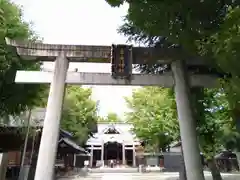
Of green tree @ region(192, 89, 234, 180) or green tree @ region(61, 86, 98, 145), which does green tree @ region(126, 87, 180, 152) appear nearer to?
green tree @ region(192, 89, 234, 180)

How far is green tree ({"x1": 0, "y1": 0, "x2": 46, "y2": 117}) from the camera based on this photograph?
9984mm

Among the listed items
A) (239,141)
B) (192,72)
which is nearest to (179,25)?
(192,72)

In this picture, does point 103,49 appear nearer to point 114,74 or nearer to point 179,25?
point 114,74

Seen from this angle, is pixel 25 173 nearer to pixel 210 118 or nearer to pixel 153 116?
pixel 210 118

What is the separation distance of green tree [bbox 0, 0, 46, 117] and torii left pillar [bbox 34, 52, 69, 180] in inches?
79.8

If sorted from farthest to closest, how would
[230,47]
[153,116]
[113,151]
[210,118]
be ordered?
[113,151] < [153,116] < [210,118] < [230,47]

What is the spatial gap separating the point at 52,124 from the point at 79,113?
21.6m

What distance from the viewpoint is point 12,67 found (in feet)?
34.7

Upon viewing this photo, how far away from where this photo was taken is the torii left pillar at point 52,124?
8.48m

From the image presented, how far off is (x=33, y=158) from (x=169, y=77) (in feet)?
36.8

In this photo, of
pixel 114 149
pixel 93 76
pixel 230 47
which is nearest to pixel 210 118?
pixel 93 76

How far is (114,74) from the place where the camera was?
9648 millimetres

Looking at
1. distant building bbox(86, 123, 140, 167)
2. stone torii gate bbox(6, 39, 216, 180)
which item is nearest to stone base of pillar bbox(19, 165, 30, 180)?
stone torii gate bbox(6, 39, 216, 180)

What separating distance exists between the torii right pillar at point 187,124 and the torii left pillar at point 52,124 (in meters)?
4.31
